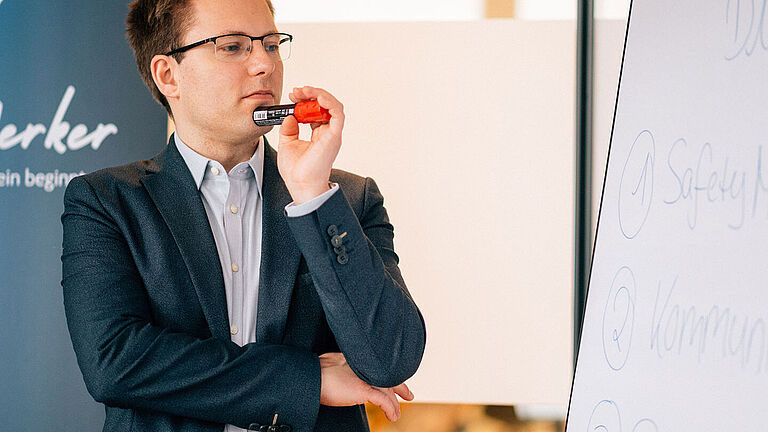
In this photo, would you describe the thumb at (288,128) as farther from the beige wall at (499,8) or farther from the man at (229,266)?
the beige wall at (499,8)

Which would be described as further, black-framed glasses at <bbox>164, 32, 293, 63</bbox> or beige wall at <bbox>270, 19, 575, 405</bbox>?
beige wall at <bbox>270, 19, 575, 405</bbox>

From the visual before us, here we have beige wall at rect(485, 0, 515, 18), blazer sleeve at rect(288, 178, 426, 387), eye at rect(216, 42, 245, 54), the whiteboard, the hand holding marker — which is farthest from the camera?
beige wall at rect(485, 0, 515, 18)

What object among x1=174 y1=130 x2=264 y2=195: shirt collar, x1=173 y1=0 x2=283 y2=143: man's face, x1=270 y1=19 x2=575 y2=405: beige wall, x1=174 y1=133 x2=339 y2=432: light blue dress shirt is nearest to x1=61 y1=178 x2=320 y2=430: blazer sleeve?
x1=174 y1=133 x2=339 y2=432: light blue dress shirt

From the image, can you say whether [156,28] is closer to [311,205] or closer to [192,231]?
[192,231]

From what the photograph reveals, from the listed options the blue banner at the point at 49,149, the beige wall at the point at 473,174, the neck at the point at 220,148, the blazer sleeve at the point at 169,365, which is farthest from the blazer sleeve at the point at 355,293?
the blue banner at the point at 49,149

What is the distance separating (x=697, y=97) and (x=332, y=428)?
1.06 m

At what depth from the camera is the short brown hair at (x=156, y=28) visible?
187 cm

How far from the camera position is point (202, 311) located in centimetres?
175

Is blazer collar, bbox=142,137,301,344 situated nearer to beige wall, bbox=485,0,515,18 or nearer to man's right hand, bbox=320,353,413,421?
man's right hand, bbox=320,353,413,421

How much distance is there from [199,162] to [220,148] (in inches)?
2.3

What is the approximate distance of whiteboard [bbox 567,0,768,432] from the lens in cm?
99

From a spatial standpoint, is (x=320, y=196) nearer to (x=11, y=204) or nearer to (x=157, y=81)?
(x=157, y=81)

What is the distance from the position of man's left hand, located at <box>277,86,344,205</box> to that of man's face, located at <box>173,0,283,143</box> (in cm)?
12

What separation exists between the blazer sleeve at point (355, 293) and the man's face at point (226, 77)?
0.33 metres
